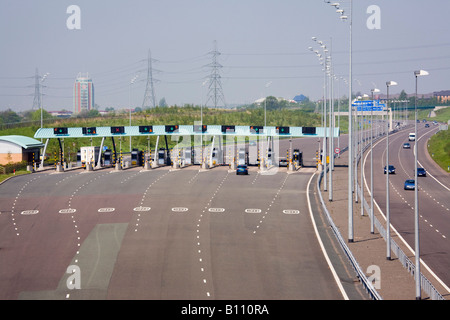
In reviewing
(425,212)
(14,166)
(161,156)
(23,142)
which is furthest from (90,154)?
(425,212)

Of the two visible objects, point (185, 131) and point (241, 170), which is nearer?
point (241, 170)

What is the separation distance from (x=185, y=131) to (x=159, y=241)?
38101 mm

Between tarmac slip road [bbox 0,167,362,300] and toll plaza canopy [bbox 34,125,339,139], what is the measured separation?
43.5 ft

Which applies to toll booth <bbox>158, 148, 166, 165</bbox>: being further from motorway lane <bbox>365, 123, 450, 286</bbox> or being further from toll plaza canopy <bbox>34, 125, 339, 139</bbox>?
motorway lane <bbox>365, 123, 450, 286</bbox>

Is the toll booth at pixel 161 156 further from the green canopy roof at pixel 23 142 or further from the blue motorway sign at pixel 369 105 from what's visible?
the blue motorway sign at pixel 369 105

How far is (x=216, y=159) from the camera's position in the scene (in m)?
82.1

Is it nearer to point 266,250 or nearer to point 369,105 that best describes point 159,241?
point 266,250

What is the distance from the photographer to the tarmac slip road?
27828 millimetres

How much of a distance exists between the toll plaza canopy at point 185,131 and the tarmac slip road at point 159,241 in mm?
13254

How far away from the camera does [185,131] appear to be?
73.8m

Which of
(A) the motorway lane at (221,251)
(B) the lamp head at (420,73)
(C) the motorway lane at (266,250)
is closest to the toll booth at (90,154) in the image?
(A) the motorway lane at (221,251)

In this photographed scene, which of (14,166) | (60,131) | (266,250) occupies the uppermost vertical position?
(60,131)

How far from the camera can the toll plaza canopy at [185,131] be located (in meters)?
73.0
